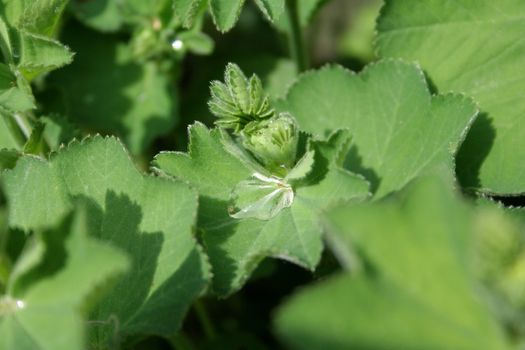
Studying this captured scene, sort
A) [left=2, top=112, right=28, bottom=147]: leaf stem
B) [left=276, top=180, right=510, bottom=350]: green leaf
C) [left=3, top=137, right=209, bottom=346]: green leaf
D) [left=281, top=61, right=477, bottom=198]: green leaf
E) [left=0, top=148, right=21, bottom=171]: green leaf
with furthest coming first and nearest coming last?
[left=2, top=112, right=28, bottom=147]: leaf stem → [left=0, top=148, right=21, bottom=171]: green leaf → [left=281, top=61, right=477, bottom=198]: green leaf → [left=3, top=137, right=209, bottom=346]: green leaf → [left=276, top=180, right=510, bottom=350]: green leaf

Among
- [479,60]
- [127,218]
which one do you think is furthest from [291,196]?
[479,60]

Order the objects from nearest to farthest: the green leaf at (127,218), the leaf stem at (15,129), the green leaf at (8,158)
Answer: the green leaf at (127,218), the green leaf at (8,158), the leaf stem at (15,129)

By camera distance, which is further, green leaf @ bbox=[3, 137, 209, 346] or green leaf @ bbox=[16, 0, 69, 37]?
green leaf @ bbox=[16, 0, 69, 37]

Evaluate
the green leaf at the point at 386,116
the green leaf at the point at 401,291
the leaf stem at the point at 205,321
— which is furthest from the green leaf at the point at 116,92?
the green leaf at the point at 401,291

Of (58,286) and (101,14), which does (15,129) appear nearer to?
(101,14)

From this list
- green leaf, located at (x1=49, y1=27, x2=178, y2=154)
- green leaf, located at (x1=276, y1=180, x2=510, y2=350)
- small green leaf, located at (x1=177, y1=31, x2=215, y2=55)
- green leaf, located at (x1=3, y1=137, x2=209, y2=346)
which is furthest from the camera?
green leaf, located at (x1=49, y1=27, x2=178, y2=154)

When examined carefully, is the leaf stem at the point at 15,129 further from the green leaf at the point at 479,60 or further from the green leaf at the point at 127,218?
the green leaf at the point at 479,60

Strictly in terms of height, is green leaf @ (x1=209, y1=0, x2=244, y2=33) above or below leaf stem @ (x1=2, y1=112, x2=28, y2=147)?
above

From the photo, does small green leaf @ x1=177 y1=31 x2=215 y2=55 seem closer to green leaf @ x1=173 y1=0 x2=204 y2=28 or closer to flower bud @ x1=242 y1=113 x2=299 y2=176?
green leaf @ x1=173 y1=0 x2=204 y2=28

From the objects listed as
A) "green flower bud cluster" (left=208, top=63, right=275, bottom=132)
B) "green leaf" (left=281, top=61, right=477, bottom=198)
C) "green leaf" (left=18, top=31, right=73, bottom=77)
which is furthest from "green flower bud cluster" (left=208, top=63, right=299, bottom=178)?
"green leaf" (left=18, top=31, right=73, bottom=77)

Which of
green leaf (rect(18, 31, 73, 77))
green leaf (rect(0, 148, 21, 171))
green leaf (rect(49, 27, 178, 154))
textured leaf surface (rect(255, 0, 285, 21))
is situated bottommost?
green leaf (rect(49, 27, 178, 154))
